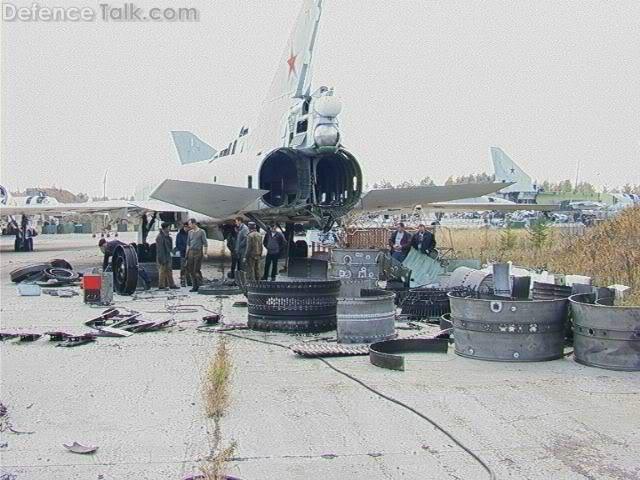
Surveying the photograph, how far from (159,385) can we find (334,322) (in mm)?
3780

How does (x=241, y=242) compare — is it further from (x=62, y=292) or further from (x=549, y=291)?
(x=549, y=291)

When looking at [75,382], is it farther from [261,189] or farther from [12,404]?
[261,189]

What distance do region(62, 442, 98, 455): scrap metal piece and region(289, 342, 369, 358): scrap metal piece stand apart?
11.4 ft

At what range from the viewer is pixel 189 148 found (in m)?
33.5

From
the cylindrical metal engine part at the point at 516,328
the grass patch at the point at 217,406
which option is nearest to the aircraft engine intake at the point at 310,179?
the cylindrical metal engine part at the point at 516,328

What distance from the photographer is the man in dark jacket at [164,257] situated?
52.1 feet

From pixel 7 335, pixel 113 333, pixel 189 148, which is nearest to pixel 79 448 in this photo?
pixel 113 333

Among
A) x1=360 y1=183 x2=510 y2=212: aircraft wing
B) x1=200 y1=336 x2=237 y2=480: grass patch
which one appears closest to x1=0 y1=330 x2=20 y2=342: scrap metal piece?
x1=200 y1=336 x2=237 y2=480: grass patch

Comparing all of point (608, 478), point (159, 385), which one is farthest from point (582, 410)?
point (159, 385)

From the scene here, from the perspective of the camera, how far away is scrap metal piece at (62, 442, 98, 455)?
5.11m

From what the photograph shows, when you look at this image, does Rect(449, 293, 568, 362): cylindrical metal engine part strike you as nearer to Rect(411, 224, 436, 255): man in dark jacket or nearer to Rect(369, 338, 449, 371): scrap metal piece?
Rect(369, 338, 449, 371): scrap metal piece

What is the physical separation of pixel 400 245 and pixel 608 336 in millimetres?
10245

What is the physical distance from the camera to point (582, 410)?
6.23 meters

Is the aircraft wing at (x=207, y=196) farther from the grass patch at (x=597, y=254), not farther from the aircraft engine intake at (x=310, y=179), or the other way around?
the grass patch at (x=597, y=254)
